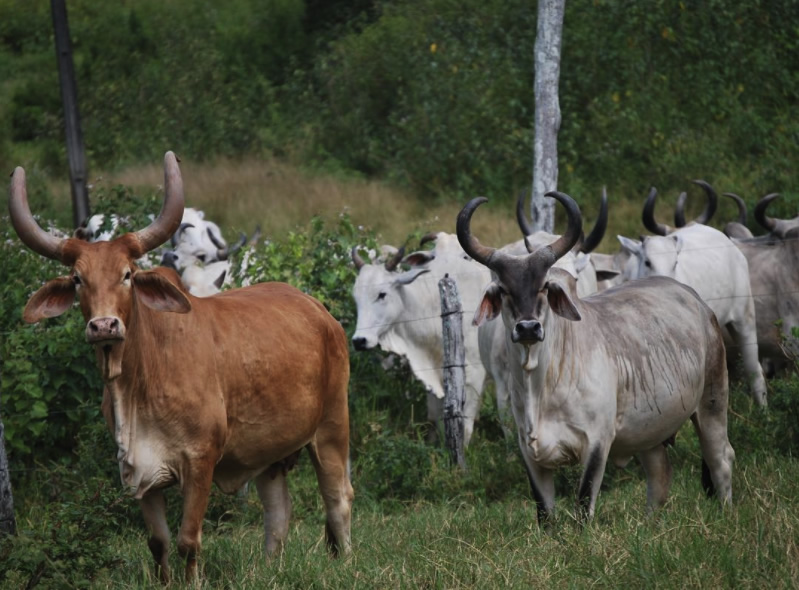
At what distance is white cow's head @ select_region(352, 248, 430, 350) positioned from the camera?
8.85m

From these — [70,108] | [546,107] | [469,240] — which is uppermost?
[469,240]

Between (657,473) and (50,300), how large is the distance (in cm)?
318

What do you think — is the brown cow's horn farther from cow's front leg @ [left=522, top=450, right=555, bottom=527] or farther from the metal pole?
the metal pole

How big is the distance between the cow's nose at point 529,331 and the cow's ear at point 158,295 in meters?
1.43

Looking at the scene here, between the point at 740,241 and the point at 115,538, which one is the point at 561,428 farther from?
the point at 740,241

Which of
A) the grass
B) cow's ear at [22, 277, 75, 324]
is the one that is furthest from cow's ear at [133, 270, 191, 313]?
the grass

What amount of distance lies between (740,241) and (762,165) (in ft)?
15.2

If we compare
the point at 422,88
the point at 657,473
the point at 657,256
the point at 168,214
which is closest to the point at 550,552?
the point at 657,473

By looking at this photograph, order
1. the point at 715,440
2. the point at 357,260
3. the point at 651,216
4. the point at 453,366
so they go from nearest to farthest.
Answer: the point at 715,440 → the point at 453,366 → the point at 357,260 → the point at 651,216

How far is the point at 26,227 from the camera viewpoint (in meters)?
4.98

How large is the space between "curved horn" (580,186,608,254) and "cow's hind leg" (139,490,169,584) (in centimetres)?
336

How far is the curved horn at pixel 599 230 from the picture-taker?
7457mm

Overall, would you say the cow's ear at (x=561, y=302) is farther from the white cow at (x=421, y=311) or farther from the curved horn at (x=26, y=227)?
the white cow at (x=421, y=311)

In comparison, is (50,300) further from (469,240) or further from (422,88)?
(422,88)
